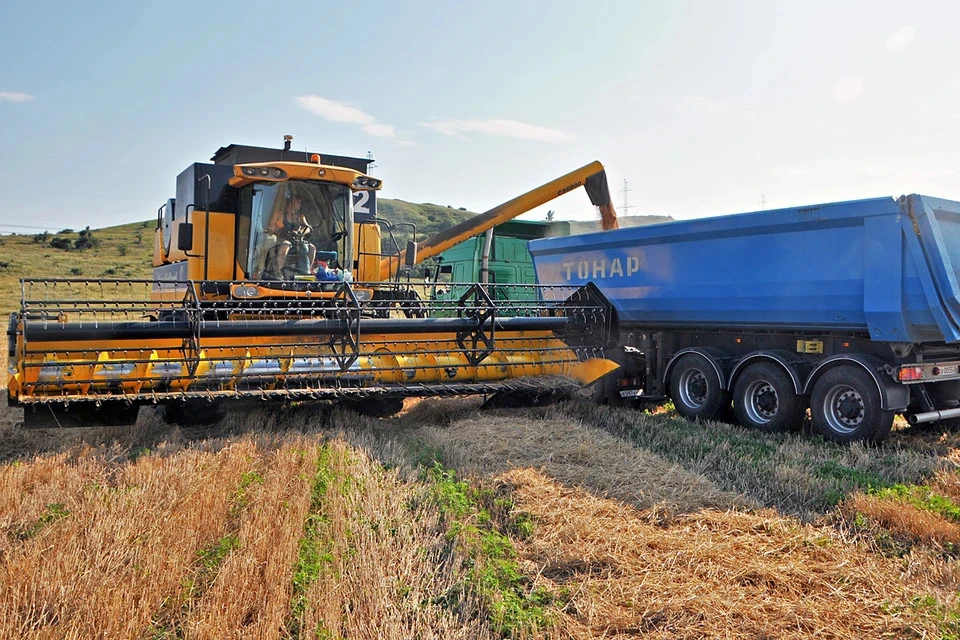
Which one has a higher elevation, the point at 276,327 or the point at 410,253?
the point at 410,253

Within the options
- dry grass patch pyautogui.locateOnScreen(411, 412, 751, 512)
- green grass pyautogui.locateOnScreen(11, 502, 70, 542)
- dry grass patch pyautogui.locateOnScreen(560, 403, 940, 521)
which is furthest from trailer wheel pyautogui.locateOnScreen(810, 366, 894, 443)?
green grass pyautogui.locateOnScreen(11, 502, 70, 542)

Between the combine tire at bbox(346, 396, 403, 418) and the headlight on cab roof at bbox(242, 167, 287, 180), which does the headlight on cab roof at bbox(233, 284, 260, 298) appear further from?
the combine tire at bbox(346, 396, 403, 418)

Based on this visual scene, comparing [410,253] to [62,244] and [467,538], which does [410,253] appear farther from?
[62,244]

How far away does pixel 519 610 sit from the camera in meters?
3.33

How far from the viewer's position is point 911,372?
22.1 feet

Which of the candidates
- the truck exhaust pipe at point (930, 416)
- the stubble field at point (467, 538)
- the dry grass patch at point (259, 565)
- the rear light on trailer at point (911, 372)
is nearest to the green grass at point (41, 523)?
the stubble field at point (467, 538)

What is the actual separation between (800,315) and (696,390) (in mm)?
1587

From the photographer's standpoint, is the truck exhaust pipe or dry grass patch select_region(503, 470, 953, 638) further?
the truck exhaust pipe

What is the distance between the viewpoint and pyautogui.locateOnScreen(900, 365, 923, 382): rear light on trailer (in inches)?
263

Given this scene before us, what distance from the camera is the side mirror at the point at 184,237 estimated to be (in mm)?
8086

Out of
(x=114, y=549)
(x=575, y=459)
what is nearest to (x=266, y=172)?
(x=575, y=459)

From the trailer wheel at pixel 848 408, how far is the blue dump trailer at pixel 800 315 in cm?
1

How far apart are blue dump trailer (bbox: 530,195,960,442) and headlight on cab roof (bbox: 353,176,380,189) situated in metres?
3.18

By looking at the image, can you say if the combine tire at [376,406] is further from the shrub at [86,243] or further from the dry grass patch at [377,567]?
the shrub at [86,243]
